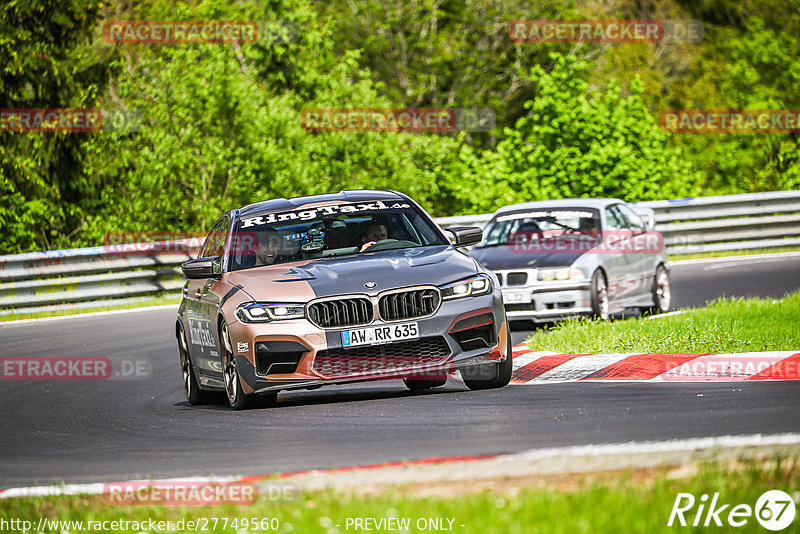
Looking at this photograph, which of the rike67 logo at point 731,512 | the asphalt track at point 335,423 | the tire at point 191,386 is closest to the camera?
the rike67 logo at point 731,512

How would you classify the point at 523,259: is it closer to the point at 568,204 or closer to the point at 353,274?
the point at 568,204

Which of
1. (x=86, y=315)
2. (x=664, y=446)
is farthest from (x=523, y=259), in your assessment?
(x=664, y=446)

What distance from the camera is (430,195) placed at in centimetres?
3506

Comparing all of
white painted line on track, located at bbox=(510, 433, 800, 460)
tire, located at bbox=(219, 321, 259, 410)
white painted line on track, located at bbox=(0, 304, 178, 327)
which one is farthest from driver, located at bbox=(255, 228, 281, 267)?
white painted line on track, located at bbox=(0, 304, 178, 327)

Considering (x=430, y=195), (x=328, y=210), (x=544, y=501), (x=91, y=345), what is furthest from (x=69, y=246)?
(x=544, y=501)

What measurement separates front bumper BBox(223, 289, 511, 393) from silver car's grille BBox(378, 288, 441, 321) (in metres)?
0.05

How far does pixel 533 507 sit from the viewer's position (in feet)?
15.8

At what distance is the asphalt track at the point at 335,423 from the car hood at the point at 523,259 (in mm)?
3833

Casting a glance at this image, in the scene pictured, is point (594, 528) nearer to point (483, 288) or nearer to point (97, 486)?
point (97, 486)

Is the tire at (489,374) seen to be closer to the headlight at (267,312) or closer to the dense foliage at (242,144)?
the headlight at (267,312)
